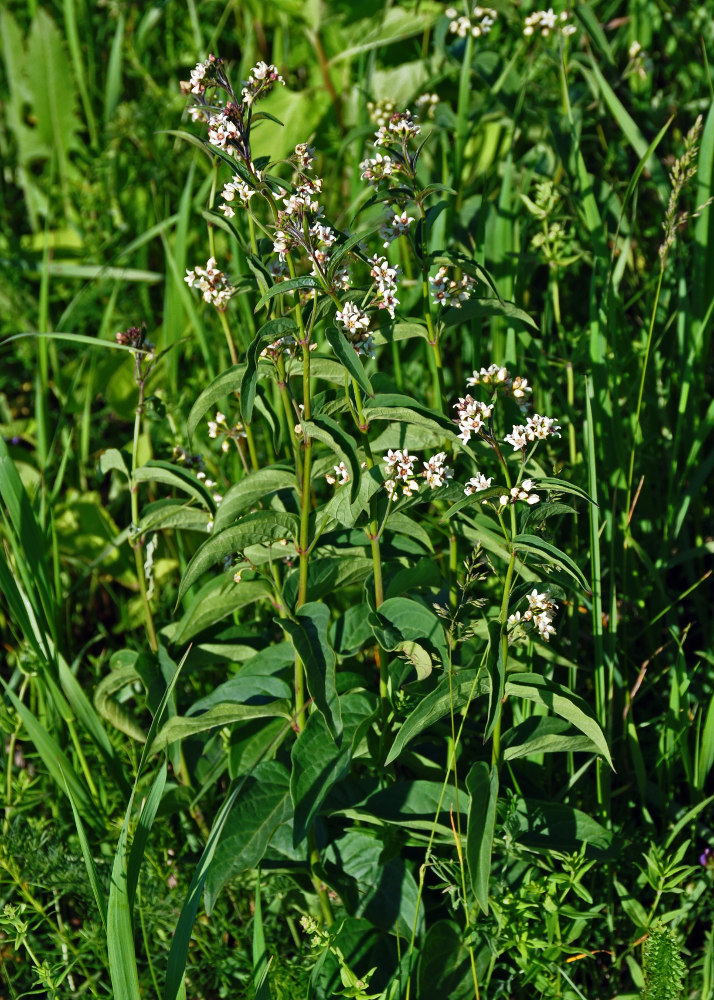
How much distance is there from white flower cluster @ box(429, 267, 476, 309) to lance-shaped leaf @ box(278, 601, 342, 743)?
0.60 metres

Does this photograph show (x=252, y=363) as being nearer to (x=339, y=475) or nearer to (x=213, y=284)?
(x=339, y=475)

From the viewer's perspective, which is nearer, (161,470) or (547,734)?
(547,734)

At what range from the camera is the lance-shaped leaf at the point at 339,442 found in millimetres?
1431

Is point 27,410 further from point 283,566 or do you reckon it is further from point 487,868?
point 487,868

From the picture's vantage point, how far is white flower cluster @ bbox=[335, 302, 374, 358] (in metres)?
1.43

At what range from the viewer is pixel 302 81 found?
12.1 ft

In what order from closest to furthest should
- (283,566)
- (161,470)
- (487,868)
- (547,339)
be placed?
(487,868) → (161,470) → (283,566) → (547,339)

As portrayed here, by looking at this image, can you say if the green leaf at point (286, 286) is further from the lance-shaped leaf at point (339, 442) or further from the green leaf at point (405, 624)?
the green leaf at point (405, 624)

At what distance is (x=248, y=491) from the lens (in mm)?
1606

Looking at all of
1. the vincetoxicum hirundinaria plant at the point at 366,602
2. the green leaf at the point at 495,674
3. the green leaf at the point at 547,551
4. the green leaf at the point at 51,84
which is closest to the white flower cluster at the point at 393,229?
the vincetoxicum hirundinaria plant at the point at 366,602

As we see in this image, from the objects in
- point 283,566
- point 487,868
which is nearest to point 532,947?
point 487,868

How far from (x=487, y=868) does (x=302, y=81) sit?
128 inches

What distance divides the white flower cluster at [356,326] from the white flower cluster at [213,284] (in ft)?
1.13

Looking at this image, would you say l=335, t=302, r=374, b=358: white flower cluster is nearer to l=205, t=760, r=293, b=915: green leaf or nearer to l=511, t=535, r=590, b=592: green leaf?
l=511, t=535, r=590, b=592: green leaf
